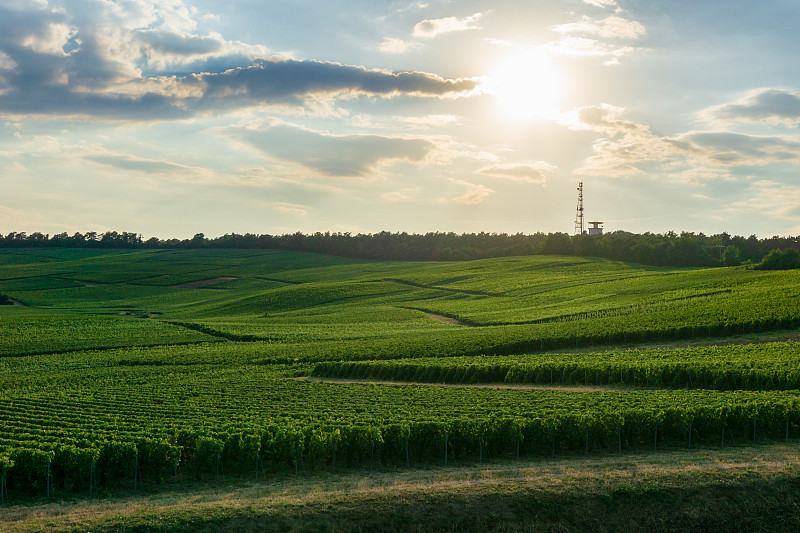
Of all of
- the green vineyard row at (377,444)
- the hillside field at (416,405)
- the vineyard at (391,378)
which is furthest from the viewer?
the vineyard at (391,378)

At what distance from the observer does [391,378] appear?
176 feet

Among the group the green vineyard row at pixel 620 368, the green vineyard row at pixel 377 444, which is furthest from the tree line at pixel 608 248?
the green vineyard row at pixel 377 444

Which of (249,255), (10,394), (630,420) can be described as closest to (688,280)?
(630,420)

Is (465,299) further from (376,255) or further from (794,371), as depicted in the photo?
(376,255)

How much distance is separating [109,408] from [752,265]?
→ 353 ft

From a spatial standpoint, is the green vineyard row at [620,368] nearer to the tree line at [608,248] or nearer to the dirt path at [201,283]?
the tree line at [608,248]

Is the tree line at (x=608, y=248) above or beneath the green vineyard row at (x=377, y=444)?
above

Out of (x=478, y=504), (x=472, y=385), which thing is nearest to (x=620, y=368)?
(x=472, y=385)

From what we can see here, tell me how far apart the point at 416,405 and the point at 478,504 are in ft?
45.6

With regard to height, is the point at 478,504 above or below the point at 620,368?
below

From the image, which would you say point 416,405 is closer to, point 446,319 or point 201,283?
point 446,319

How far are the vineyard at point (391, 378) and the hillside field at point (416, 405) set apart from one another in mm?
178

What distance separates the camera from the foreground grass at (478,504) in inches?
878

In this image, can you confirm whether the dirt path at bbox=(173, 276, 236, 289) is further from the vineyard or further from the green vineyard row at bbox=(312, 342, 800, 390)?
the green vineyard row at bbox=(312, 342, 800, 390)
